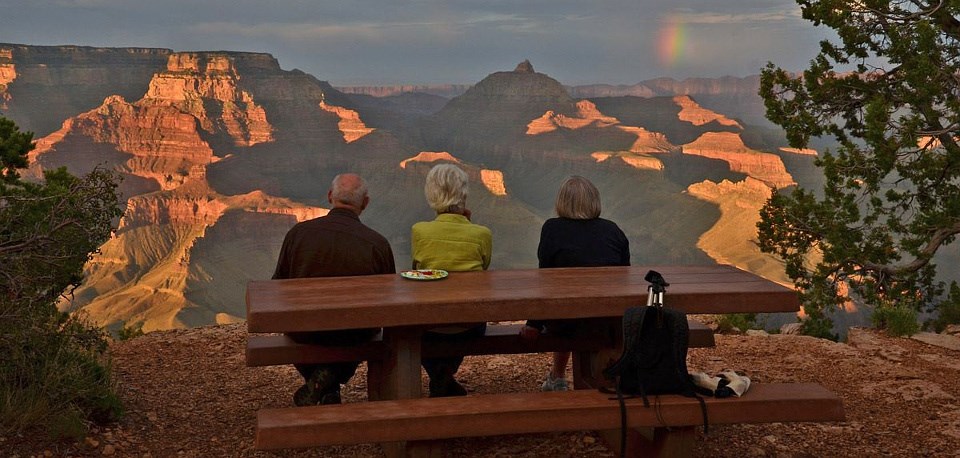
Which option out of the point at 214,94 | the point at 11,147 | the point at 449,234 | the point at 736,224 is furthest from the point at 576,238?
the point at 214,94

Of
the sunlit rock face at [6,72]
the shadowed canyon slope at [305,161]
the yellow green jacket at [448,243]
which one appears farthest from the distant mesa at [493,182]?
the yellow green jacket at [448,243]

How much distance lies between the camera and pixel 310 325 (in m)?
4.11

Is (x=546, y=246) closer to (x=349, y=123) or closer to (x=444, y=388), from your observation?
(x=444, y=388)

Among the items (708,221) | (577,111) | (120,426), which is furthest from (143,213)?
(120,426)

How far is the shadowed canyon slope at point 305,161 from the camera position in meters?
86.9

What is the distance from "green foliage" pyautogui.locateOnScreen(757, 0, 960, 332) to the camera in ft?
30.2

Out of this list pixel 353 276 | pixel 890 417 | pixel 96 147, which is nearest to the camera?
pixel 353 276

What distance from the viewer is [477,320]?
4324 millimetres

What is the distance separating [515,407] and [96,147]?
116 meters

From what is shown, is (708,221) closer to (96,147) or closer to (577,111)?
(577,111)

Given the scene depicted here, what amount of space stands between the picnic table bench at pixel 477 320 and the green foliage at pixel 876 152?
17.1 feet

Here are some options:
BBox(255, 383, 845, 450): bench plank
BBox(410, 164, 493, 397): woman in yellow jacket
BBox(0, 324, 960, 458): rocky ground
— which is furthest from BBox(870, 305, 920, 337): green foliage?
BBox(410, 164, 493, 397): woman in yellow jacket

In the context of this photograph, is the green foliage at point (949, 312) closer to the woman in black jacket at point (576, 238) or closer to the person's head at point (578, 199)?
the woman in black jacket at point (576, 238)

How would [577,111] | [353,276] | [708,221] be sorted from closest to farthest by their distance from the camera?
[353,276], [708,221], [577,111]
